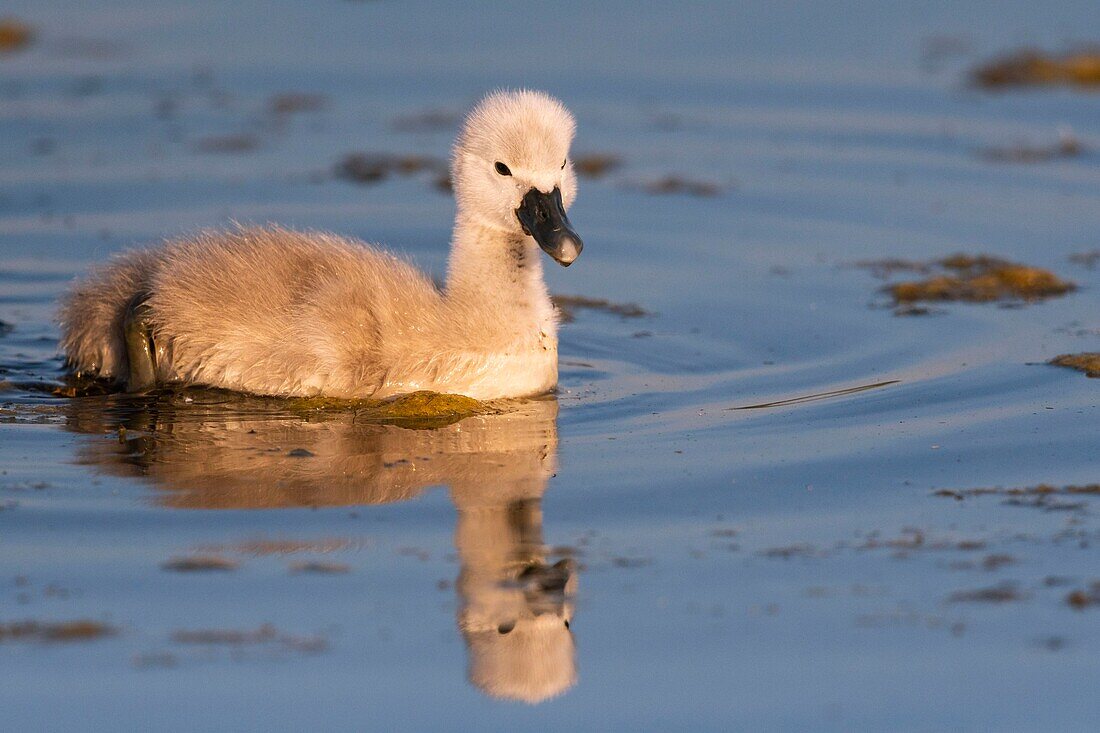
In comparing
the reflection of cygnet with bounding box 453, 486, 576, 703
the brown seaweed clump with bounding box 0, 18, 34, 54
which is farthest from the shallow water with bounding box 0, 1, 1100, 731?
the brown seaweed clump with bounding box 0, 18, 34, 54

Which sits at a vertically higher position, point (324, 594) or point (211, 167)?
point (211, 167)

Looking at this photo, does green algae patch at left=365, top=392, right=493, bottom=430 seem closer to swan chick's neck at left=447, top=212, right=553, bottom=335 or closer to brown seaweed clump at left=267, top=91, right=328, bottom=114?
swan chick's neck at left=447, top=212, right=553, bottom=335

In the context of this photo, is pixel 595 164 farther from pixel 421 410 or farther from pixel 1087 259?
pixel 421 410

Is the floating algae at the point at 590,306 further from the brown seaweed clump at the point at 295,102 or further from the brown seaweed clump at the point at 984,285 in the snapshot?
the brown seaweed clump at the point at 295,102

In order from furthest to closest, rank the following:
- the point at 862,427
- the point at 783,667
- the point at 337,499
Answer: the point at 862,427, the point at 337,499, the point at 783,667

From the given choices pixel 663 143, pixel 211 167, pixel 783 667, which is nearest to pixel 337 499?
pixel 783 667

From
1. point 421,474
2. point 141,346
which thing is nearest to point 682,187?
point 141,346

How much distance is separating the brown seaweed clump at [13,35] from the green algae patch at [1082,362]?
10872mm


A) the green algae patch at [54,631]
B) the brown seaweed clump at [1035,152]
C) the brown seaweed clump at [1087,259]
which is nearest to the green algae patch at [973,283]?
the brown seaweed clump at [1087,259]

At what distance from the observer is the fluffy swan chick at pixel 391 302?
8359 millimetres

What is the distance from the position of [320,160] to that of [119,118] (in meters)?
2.06

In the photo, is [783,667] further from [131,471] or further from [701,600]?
[131,471]

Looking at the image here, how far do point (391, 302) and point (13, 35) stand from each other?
981cm

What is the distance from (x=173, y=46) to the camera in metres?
16.2
